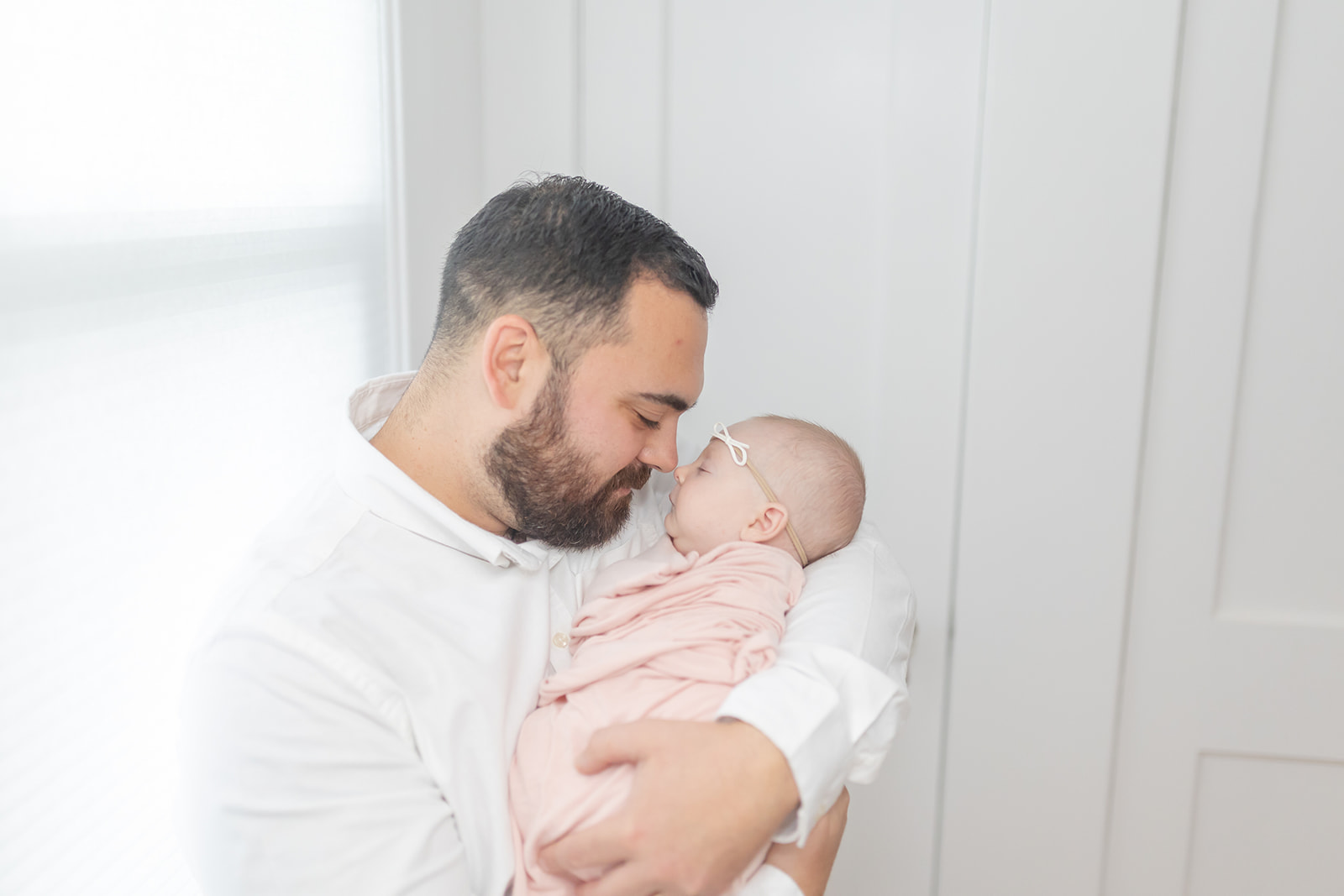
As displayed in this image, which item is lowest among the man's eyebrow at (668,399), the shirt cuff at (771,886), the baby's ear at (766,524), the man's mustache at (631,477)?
the shirt cuff at (771,886)

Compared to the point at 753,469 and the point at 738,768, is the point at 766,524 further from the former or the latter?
the point at 738,768

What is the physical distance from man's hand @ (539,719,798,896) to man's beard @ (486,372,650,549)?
0.33 metres

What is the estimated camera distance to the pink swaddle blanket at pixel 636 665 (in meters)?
1.00

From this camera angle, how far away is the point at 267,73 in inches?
43.8

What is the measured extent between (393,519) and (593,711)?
12.6 inches

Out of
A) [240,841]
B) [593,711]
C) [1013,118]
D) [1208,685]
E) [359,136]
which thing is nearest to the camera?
[240,841]

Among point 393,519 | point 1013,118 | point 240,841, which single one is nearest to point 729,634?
point 393,519

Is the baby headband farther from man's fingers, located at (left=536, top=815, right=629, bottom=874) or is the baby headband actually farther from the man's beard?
man's fingers, located at (left=536, top=815, right=629, bottom=874)

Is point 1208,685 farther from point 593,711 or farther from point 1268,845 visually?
point 593,711

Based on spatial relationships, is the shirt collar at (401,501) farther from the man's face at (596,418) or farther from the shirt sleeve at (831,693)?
the shirt sleeve at (831,693)

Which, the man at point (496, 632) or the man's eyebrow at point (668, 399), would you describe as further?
the man's eyebrow at point (668, 399)

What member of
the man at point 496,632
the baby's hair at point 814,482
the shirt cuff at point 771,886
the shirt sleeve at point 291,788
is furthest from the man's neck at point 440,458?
the shirt cuff at point 771,886

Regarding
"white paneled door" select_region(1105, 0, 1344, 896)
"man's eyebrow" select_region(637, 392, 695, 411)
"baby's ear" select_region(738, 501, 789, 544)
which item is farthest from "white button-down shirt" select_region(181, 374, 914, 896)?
"white paneled door" select_region(1105, 0, 1344, 896)

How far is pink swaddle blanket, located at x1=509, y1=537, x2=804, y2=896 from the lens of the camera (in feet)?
3.29
